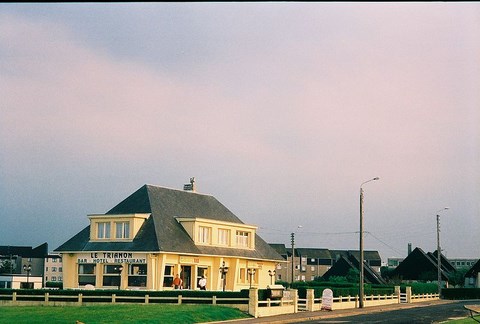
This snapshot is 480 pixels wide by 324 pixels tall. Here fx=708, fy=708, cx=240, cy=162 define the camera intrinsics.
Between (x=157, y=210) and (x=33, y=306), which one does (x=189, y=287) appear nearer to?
(x=157, y=210)

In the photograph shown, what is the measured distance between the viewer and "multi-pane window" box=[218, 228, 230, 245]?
6025 cm

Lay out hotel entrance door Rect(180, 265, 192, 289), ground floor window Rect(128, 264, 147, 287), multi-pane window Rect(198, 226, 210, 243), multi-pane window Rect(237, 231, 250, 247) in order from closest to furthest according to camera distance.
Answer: ground floor window Rect(128, 264, 147, 287) < hotel entrance door Rect(180, 265, 192, 289) < multi-pane window Rect(198, 226, 210, 243) < multi-pane window Rect(237, 231, 250, 247)

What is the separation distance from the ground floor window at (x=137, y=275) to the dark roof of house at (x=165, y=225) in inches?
63.8

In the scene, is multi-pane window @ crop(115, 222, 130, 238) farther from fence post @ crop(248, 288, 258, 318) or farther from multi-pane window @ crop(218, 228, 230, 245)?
fence post @ crop(248, 288, 258, 318)

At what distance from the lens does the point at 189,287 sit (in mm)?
56188

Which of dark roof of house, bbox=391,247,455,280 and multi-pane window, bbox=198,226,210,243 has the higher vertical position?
multi-pane window, bbox=198,226,210,243

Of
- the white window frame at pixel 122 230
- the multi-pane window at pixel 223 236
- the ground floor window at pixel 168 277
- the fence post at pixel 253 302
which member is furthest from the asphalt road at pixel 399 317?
the white window frame at pixel 122 230

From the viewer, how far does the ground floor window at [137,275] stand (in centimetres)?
5288

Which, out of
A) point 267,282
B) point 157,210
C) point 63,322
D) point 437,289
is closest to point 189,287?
point 157,210

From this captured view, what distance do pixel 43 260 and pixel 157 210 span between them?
114 meters

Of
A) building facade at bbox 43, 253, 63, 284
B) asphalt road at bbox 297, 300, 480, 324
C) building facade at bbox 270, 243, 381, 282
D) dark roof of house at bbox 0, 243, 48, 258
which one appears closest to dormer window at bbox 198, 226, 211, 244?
asphalt road at bbox 297, 300, 480, 324

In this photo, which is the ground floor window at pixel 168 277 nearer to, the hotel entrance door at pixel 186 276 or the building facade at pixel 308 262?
the hotel entrance door at pixel 186 276

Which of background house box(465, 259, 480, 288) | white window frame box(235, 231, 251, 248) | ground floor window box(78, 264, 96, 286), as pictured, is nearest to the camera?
ground floor window box(78, 264, 96, 286)

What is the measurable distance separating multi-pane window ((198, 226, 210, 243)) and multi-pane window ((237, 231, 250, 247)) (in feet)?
14.4
